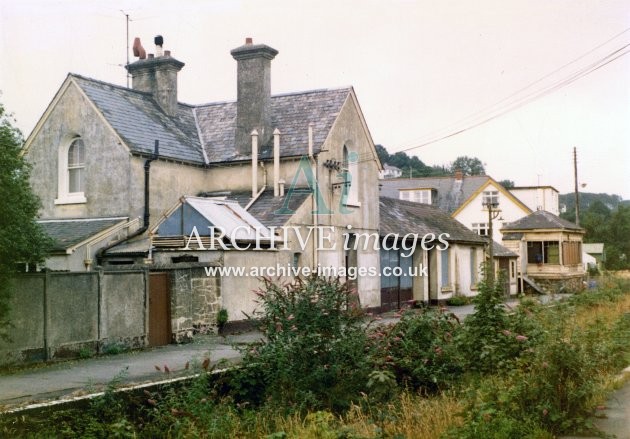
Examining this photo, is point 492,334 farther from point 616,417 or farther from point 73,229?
point 73,229

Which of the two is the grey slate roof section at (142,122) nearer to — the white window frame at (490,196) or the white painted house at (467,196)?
the white painted house at (467,196)

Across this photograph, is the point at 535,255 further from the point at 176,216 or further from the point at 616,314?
the point at 176,216

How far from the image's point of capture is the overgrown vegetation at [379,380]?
28.7ft

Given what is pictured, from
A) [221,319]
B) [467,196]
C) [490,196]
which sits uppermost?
[467,196]

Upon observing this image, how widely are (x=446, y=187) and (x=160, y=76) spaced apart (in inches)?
1471

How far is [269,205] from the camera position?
2230cm

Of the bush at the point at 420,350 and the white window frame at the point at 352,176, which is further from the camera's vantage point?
the white window frame at the point at 352,176

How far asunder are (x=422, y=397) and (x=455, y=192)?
156 ft

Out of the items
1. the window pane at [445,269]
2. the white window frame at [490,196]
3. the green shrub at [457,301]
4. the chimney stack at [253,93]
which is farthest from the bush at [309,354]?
the white window frame at [490,196]

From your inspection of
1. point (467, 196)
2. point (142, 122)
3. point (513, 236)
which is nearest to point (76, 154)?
point (142, 122)

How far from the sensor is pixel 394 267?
2833 centimetres

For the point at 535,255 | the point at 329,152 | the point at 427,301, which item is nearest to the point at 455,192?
the point at 535,255

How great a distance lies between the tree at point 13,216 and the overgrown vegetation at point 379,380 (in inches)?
161

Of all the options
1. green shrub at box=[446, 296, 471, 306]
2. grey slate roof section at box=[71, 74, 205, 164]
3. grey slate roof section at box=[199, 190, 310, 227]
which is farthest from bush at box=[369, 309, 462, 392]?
green shrub at box=[446, 296, 471, 306]
